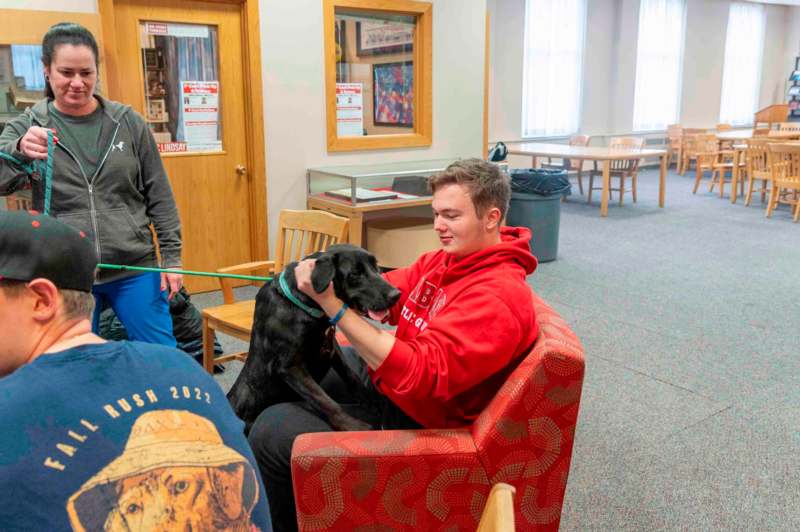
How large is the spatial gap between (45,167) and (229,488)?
1683mm

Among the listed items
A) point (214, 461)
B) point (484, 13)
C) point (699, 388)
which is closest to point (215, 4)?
point (484, 13)

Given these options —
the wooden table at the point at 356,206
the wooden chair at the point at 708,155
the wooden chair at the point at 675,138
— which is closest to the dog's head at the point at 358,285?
the wooden table at the point at 356,206

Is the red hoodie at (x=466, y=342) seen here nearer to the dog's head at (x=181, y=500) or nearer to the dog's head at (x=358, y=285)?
the dog's head at (x=358, y=285)

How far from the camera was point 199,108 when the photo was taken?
445 centimetres

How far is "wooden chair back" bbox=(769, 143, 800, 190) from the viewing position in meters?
7.27

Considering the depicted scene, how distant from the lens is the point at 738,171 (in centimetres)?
893

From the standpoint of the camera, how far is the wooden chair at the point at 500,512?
84 centimetres

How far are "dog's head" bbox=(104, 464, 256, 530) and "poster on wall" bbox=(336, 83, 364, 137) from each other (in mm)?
4327

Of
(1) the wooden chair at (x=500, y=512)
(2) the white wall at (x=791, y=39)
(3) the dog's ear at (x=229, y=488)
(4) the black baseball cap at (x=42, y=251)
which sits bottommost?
(1) the wooden chair at (x=500, y=512)

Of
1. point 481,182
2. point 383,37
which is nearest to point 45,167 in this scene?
point 481,182

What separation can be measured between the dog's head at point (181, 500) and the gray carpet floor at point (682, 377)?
60.6 inches

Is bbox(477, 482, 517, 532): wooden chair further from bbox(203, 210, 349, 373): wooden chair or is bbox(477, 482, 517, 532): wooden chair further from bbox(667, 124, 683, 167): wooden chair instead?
bbox(667, 124, 683, 167): wooden chair

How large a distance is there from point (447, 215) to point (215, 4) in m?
3.31

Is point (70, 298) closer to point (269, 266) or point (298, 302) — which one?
point (298, 302)
